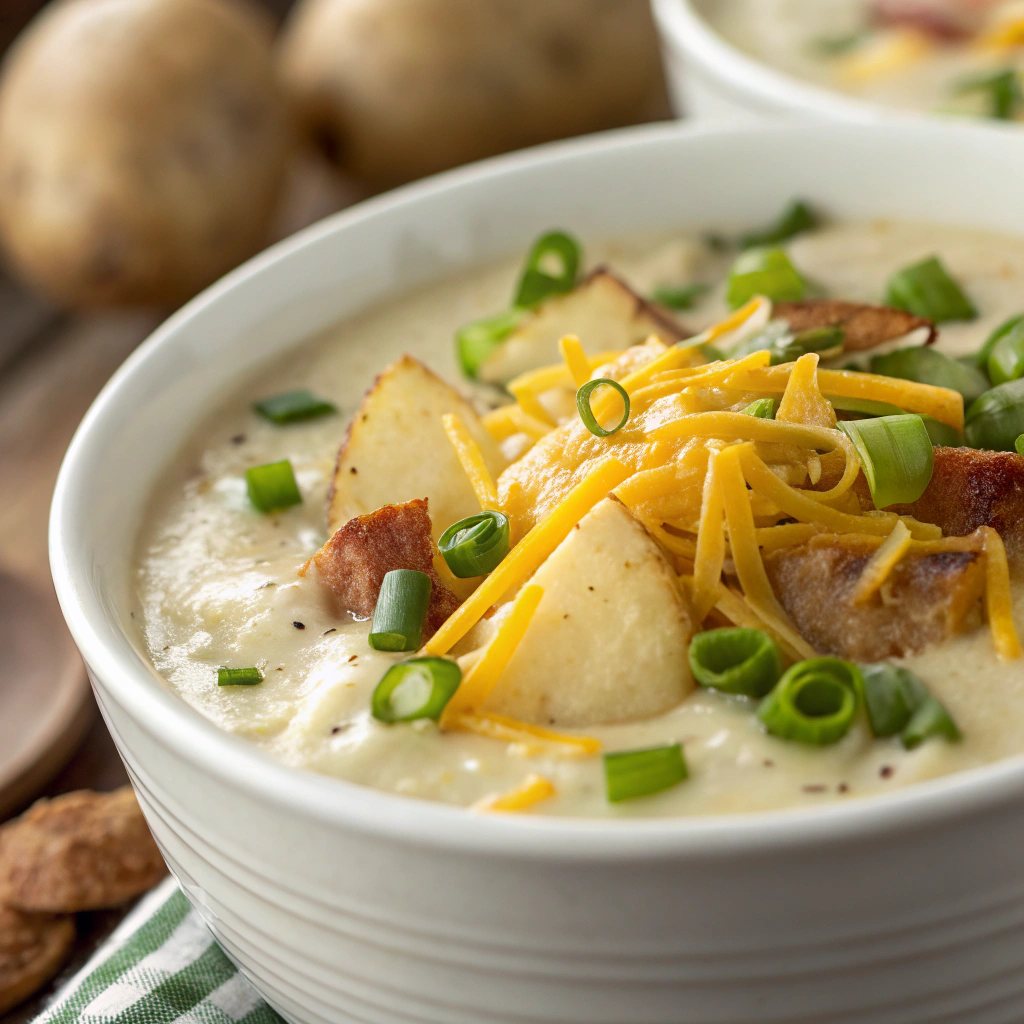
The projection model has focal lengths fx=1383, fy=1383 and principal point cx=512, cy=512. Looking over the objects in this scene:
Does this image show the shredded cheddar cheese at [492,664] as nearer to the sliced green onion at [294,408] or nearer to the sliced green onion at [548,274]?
the sliced green onion at [294,408]

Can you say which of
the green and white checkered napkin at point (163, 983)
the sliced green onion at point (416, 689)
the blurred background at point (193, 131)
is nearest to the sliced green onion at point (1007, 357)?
the sliced green onion at point (416, 689)

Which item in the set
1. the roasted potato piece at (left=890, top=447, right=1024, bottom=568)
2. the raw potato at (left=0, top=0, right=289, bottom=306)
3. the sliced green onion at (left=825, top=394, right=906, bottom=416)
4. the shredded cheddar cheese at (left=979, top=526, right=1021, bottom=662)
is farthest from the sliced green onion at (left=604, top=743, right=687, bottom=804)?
the raw potato at (left=0, top=0, right=289, bottom=306)

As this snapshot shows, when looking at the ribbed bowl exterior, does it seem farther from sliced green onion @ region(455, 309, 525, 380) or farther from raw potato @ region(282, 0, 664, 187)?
raw potato @ region(282, 0, 664, 187)

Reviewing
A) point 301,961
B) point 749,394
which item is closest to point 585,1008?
point 301,961

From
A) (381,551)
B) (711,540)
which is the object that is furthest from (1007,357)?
(381,551)

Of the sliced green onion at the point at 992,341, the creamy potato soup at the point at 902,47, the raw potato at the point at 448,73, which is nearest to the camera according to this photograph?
the sliced green onion at the point at 992,341

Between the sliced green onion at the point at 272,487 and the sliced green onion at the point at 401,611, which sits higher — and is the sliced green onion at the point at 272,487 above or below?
below

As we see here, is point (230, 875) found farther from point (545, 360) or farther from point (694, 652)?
point (545, 360)
